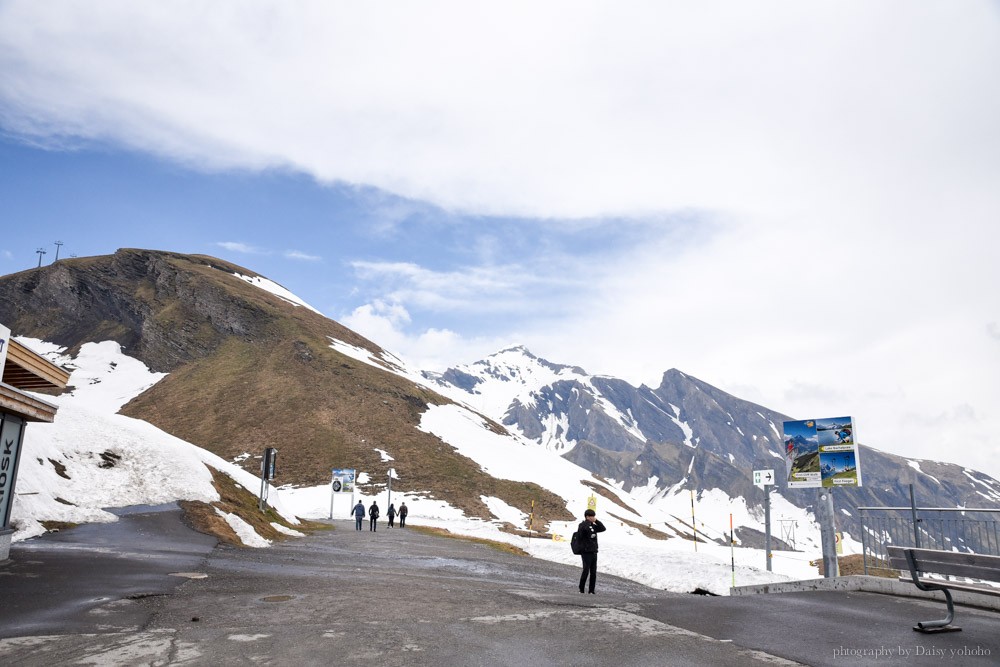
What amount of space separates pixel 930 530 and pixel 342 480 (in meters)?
47.3

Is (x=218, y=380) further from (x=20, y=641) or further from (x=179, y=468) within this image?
(x=20, y=641)

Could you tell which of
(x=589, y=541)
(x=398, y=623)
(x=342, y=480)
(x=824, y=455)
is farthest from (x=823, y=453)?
(x=342, y=480)

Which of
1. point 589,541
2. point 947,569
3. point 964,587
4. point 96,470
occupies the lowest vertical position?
point 589,541

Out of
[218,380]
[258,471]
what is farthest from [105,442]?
[218,380]

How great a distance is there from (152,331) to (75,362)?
465 inches

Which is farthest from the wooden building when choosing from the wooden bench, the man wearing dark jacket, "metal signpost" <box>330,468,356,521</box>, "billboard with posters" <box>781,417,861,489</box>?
"metal signpost" <box>330,468,356,521</box>

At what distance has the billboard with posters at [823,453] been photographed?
735 inches

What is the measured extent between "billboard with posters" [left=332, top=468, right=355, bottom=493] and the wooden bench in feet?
159

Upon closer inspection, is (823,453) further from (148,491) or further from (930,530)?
(148,491)

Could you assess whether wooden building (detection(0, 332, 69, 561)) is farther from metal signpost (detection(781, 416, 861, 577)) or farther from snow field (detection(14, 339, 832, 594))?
metal signpost (detection(781, 416, 861, 577))

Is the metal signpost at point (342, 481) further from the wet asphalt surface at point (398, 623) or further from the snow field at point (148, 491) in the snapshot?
the wet asphalt surface at point (398, 623)

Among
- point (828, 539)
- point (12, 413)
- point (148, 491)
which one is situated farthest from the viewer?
point (148, 491)

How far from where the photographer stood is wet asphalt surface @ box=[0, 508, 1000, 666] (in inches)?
295

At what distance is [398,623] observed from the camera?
930 centimetres
